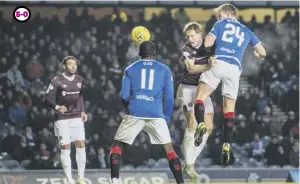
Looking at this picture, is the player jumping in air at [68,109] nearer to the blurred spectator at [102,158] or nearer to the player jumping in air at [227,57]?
the player jumping in air at [227,57]

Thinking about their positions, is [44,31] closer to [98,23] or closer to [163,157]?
[98,23]

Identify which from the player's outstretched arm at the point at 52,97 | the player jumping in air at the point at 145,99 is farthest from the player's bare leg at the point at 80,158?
the player jumping in air at the point at 145,99

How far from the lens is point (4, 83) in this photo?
30406 mm

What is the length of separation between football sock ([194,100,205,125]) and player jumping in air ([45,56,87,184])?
245 cm

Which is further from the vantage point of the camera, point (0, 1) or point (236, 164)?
point (0, 1)

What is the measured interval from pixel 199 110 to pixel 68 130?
9.23 ft

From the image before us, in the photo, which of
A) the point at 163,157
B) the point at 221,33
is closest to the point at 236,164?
the point at 163,157

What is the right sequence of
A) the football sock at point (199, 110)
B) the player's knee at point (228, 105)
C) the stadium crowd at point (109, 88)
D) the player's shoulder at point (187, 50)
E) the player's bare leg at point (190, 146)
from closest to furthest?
the football sock at point (199, 110) → the player's knee at point (228, 105) → the player's shoulder at point (187, 50) → the player's bare leg at point (190, 146) → the stadium crowd at point (109, 88)

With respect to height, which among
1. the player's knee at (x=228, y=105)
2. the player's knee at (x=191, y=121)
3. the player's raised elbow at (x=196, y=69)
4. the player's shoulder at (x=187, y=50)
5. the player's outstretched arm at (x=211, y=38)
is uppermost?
the player's outstretched arm at (x=211, y=38)

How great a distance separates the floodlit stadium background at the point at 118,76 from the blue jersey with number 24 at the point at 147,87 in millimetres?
8690

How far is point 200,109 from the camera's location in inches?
775

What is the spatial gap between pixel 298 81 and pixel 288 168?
197 inches

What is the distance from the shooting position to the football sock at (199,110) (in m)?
19.6

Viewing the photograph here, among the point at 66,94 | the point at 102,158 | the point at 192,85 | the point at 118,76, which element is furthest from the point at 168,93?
the point at 118,76
